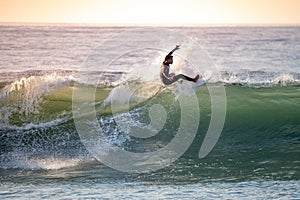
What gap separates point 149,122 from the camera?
12.6 m

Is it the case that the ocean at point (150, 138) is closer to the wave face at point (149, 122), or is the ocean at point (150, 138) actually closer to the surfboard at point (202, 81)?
the wave face at point (149, 122)

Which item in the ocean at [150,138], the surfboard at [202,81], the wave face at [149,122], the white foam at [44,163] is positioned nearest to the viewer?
the ocean at [150,138]

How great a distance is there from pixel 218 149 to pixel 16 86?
21.9 feet

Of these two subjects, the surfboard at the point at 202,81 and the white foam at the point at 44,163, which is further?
the surfboard at the point at 202,81

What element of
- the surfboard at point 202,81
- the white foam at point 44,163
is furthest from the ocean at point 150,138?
the surfboard at point 202,81

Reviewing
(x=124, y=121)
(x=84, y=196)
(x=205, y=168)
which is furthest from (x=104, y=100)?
(x=84, y=196)

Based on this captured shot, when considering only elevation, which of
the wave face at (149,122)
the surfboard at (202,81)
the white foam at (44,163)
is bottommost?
the white foam at (44,163)

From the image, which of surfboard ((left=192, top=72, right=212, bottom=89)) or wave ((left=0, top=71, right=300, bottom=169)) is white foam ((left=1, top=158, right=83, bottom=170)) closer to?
wave ((left=0, top=71, right=300, bottom=169))

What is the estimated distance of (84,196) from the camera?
8.05m

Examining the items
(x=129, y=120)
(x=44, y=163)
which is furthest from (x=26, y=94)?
(x=44, y=163)

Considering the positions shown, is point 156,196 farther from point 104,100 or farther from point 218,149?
point 104,100

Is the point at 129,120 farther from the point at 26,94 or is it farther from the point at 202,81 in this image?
the point at 202,81

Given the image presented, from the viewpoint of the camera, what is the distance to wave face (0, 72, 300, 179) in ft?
34.1

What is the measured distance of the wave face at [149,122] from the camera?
34.1 feet
